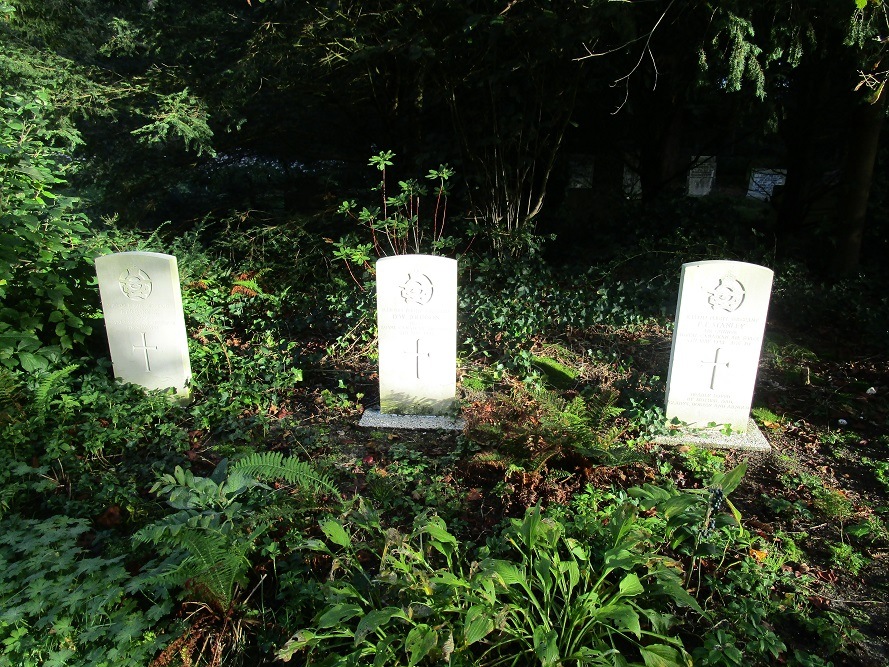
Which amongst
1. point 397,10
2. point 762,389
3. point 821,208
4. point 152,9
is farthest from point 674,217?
point 152,9

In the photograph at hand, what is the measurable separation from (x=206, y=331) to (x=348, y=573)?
11.8 ft

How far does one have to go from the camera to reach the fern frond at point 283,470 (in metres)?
3.25

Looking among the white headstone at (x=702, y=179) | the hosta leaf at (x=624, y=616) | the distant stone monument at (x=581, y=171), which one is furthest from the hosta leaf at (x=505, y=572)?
the white headstone at (x=702, y=179)

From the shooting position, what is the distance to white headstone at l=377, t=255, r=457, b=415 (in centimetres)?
447

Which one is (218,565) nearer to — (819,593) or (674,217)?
(819,593)

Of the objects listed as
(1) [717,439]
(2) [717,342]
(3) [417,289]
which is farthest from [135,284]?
(1) [717,439]

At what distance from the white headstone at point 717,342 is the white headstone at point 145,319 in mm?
3876

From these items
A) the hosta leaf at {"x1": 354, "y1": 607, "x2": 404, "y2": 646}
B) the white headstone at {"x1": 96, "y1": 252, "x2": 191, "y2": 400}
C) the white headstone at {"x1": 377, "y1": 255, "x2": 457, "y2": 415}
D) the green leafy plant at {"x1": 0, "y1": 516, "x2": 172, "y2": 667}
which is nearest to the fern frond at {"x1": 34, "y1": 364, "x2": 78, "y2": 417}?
the white headstone at {"x1": 96, "y1": 252, "x2": 191, "y2": 400}

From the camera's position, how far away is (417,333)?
462cm

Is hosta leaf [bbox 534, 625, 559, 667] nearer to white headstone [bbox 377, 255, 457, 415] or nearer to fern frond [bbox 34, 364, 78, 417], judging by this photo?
white headstone [bbox 377, 255, 457, 415]

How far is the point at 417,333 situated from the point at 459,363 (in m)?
1.03

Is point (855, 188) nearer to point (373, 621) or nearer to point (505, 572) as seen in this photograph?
point (505, 572)

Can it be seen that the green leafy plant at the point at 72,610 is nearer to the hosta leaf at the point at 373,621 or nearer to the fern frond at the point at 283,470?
the fern frond at the point at 283,470

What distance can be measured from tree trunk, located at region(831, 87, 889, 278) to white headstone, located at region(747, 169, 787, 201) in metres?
4.02
